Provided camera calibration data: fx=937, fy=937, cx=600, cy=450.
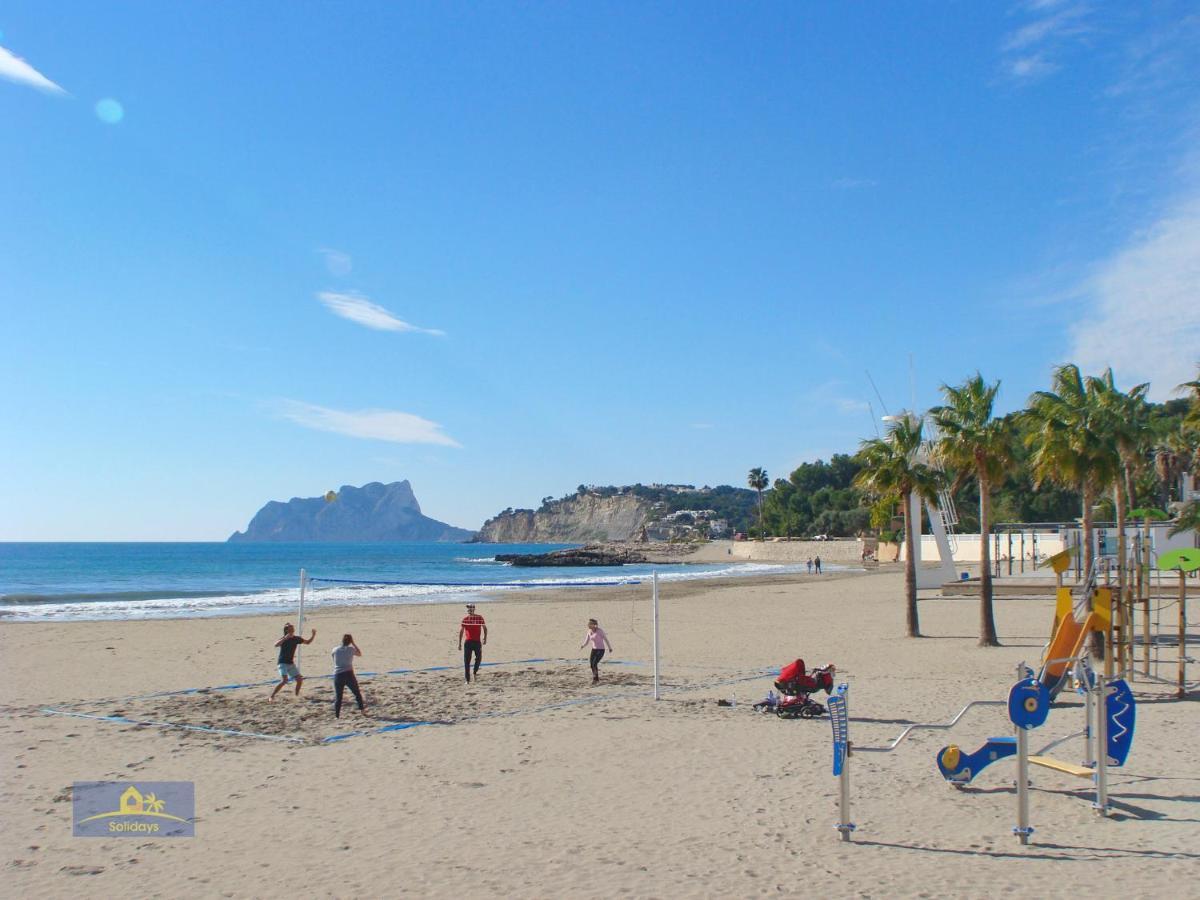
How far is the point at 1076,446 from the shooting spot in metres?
21.3

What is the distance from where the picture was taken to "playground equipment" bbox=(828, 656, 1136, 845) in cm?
727

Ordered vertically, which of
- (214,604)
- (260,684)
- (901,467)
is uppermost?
(901,467)

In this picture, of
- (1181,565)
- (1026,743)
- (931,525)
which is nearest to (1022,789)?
(1026,743)

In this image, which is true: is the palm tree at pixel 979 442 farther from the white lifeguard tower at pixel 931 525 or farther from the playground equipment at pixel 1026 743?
the playground equipment at pixel 1026 743

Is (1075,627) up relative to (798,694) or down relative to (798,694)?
up

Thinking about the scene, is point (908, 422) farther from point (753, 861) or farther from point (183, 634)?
point (183, 634)

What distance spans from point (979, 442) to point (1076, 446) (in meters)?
2.80

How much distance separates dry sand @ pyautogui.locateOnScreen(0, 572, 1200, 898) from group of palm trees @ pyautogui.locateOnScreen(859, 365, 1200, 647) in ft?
14.9

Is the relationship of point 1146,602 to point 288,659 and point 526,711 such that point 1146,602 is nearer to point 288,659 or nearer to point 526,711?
point 526,711

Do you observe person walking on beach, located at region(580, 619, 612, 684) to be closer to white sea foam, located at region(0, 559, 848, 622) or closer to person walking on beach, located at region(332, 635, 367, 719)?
person walking on beach, located at region(332, 635, 367, 719)

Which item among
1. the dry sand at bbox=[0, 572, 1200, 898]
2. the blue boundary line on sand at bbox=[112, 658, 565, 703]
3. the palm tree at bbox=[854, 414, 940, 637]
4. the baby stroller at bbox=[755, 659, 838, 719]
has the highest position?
the palm tree at bbox=[854, 414, 940, 637]

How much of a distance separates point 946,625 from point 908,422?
7107 mm

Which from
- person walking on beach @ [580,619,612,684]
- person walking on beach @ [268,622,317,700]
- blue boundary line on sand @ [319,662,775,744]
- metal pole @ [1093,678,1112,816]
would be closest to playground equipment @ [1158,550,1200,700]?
blue boundary line on sand @ [319,662,775,744]

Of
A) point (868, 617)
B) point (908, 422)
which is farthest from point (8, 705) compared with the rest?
point (868, 617)
